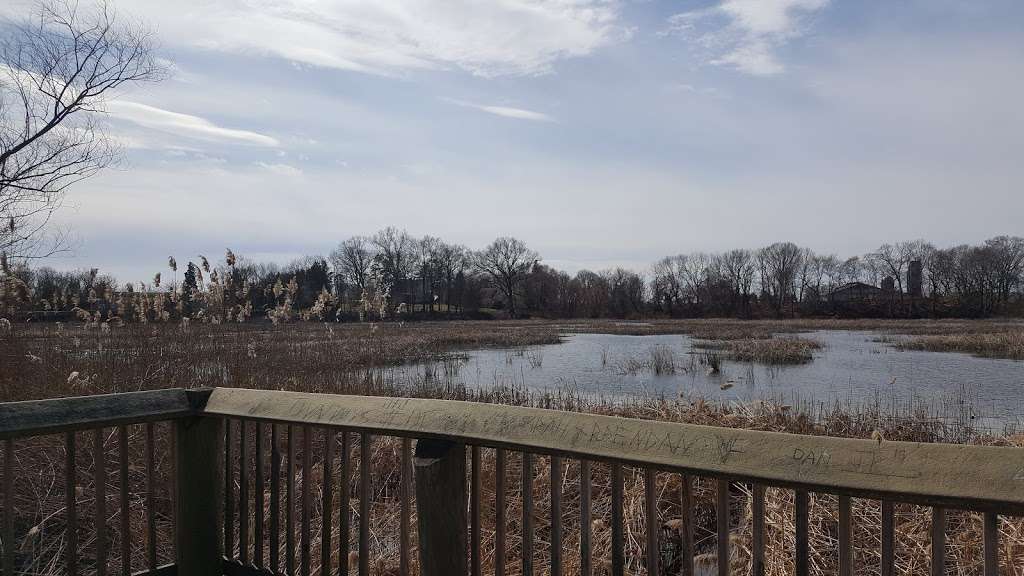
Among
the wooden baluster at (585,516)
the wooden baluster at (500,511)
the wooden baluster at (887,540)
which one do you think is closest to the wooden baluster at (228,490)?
the wooden baluster at (500,511)

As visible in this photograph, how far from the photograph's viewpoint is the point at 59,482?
4.93 metres

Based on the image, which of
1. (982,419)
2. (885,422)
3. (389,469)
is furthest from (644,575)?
(982,419)

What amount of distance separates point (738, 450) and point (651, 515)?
297mm

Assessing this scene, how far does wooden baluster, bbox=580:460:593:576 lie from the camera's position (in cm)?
167

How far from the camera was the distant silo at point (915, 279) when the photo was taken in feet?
279

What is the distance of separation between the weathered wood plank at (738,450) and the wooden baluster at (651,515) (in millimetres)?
72

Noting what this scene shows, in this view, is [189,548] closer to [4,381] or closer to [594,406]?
[4,381]

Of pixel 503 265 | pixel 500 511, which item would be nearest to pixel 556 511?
pixel 500 511

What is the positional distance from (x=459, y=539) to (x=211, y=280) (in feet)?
23.9

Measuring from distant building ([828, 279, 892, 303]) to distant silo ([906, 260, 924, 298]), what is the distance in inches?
135

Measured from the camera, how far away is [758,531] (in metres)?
1.54

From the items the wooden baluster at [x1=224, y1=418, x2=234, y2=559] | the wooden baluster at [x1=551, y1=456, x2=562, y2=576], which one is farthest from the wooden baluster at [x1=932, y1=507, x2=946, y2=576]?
the wooden baluster at [x1=224, y1=418, x2=234, y2=559]

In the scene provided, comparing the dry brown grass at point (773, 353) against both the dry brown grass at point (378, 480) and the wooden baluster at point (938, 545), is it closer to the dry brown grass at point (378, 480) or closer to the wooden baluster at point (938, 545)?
the dry brown grass at point (378, 480)

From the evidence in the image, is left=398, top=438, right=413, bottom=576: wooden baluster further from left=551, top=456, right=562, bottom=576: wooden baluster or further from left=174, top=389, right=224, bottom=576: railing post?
left=174, top=389, right=224, bottom=576: railing post
